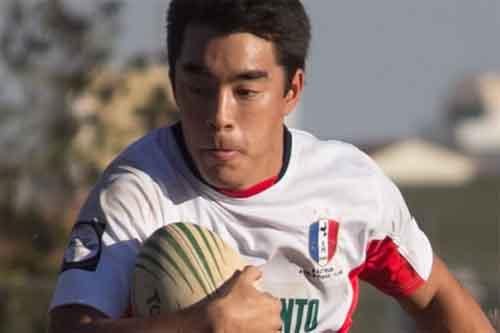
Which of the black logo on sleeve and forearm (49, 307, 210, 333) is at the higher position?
the black logo on sleeve

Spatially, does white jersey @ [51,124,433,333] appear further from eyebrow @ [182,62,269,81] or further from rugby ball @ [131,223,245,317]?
eyebrow @ [182,62,269,81]

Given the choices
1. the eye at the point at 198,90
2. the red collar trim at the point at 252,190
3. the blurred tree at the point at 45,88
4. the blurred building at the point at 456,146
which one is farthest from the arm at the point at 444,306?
the blurred building at the point at 456,146

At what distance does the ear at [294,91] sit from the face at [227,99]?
83 mm

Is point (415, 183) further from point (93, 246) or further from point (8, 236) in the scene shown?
point (93, 246)

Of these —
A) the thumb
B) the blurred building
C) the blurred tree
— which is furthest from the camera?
the blurred building

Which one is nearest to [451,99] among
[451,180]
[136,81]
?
[451,180]

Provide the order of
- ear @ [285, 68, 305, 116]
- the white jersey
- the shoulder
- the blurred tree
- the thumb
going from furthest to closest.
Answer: the blurred tree → the shoulder → ear @ [285, 68, 305, 116] → the white jersey → the thumb

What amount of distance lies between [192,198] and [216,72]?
1.70 feet

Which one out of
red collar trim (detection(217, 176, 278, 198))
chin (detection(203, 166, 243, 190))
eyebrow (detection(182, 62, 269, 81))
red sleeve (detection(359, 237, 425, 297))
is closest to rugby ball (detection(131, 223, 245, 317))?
chin (detection(203, 166, 243, 190))

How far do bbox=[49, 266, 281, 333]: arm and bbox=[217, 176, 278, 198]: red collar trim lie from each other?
48 centimetres

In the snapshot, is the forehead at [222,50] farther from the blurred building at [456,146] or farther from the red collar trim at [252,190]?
the blurred building at [456,146]

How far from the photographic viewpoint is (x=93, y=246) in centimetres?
523

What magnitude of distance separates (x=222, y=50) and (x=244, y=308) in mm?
819

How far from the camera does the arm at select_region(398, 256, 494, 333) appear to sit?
19.9 feet
